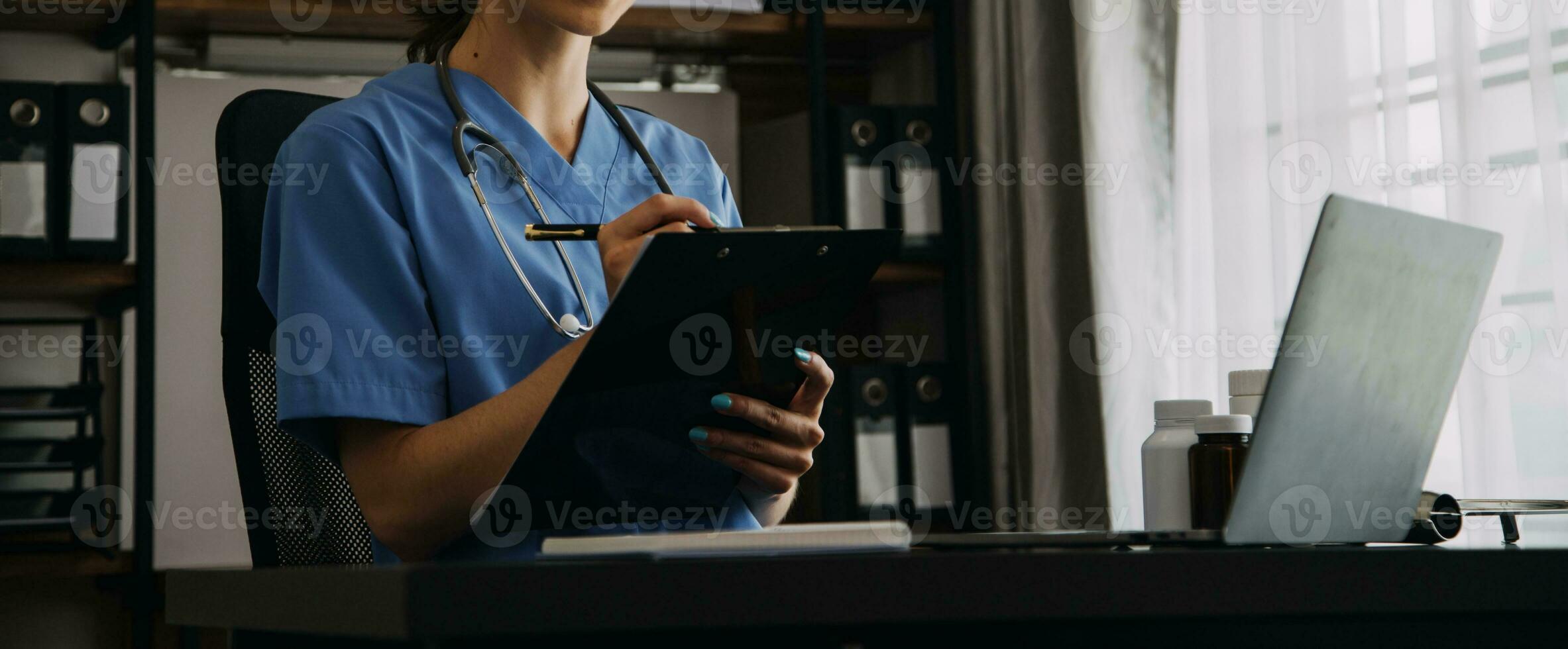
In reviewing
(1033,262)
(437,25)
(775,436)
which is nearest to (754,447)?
(775,436)

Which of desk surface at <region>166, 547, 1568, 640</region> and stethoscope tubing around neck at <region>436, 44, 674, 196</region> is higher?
stethoscope tubing around neck at <region>436, 44, 674, 196</region>

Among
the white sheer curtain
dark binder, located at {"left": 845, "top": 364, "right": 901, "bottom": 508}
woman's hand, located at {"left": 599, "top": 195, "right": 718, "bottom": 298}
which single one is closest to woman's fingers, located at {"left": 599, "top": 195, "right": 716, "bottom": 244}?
woman's hand, located at {"left": 599, "top": 195, "right": 718, "bottom": 298}

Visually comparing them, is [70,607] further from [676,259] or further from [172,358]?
[676,259]

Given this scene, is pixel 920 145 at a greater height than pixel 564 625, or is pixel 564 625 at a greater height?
pixel 920 145

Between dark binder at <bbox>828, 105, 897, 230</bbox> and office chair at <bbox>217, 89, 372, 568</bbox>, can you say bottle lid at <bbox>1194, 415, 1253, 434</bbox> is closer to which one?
office chair at <bbox>217, 89, 372, 568</bbox>

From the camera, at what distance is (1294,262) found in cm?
165

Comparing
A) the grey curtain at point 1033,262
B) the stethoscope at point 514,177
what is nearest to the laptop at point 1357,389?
the stethoscope at point 514,177

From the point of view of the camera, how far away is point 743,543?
49 cm

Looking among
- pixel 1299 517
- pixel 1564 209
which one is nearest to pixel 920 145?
pixel 1564 209

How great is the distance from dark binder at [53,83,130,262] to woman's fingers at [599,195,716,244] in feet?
4.68

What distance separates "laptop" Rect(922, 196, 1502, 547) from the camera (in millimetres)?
601

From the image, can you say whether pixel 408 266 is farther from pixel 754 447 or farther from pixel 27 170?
pixel 27 170

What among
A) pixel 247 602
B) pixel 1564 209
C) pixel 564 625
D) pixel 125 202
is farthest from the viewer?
pixel 125 202

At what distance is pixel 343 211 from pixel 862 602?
2.01 ft
